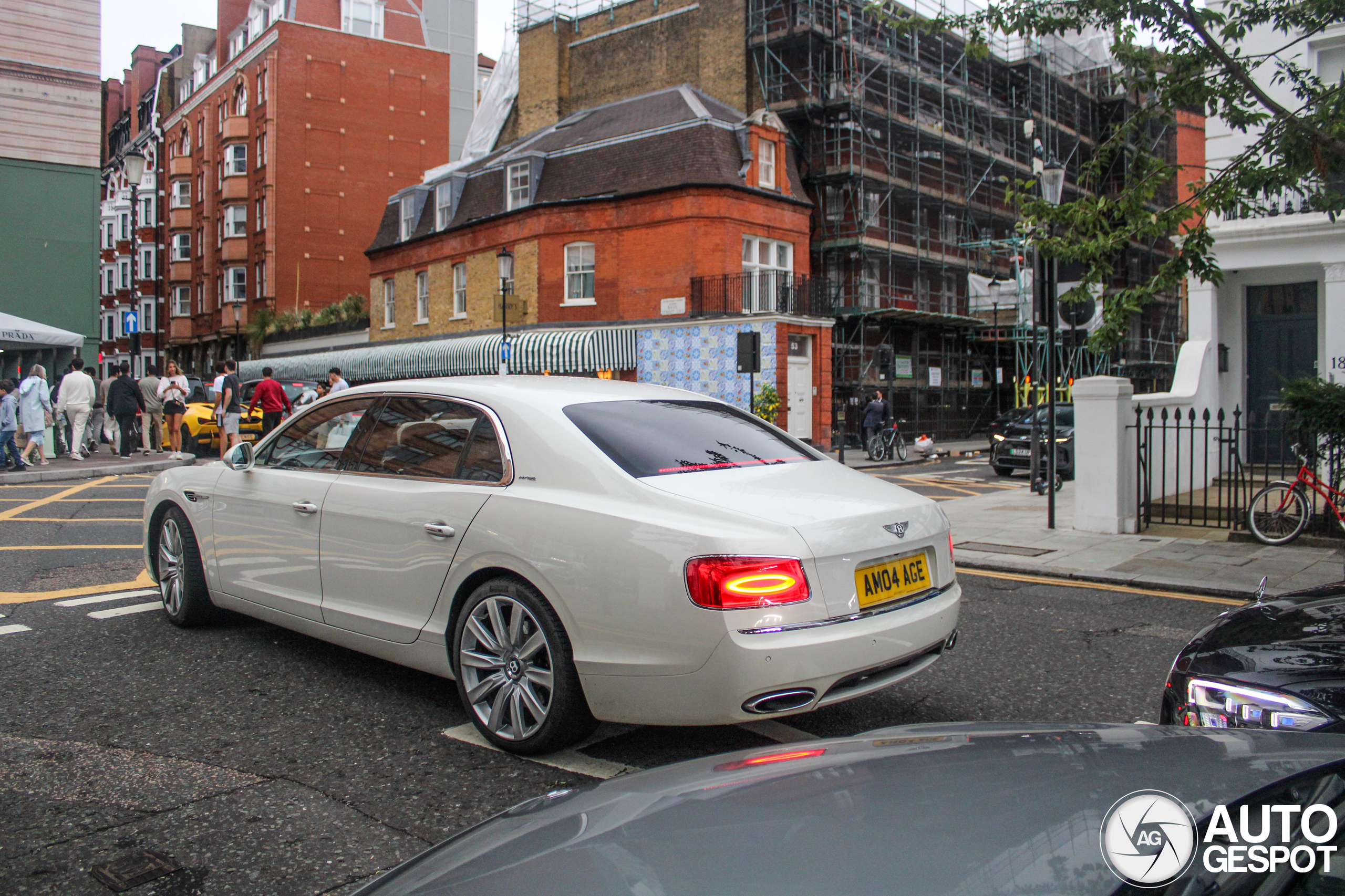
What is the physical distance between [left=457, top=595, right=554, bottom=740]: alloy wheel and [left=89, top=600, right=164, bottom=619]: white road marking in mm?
3291

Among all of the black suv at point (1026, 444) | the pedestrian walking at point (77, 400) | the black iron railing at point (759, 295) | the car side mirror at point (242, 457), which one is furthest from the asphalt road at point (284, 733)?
the black iron railing at point (759, 295)

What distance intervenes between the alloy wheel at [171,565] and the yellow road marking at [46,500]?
20.3 ft

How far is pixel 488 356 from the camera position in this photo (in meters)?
31.4

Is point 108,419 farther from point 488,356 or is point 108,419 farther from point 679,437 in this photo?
point 679,437

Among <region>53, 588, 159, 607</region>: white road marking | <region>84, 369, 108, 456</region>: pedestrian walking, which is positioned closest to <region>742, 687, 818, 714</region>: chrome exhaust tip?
<region>53, 588, 159, 607</region>: white road marking

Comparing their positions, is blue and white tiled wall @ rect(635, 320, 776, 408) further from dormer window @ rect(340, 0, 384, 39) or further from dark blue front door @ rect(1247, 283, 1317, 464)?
dormer window @ rect(340, 0, 384, 39)

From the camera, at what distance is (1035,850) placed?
1295mm

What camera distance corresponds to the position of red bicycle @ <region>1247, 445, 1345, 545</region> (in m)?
9.08

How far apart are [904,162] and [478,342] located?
1687 centimetres

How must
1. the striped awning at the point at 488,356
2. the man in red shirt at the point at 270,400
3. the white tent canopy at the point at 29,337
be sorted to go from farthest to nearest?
the striped awning at the point at 488,356, the white tent canopy at the point at 29,337, the man in red shirt at the point at 270,400

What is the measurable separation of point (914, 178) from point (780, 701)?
111ft

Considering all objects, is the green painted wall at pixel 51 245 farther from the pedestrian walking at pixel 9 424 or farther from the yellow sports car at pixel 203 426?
the pedestrian walking at pixel 9 424

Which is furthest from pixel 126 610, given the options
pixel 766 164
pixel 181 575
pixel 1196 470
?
pixel 766 164

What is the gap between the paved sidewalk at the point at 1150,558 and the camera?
7.64 meters
